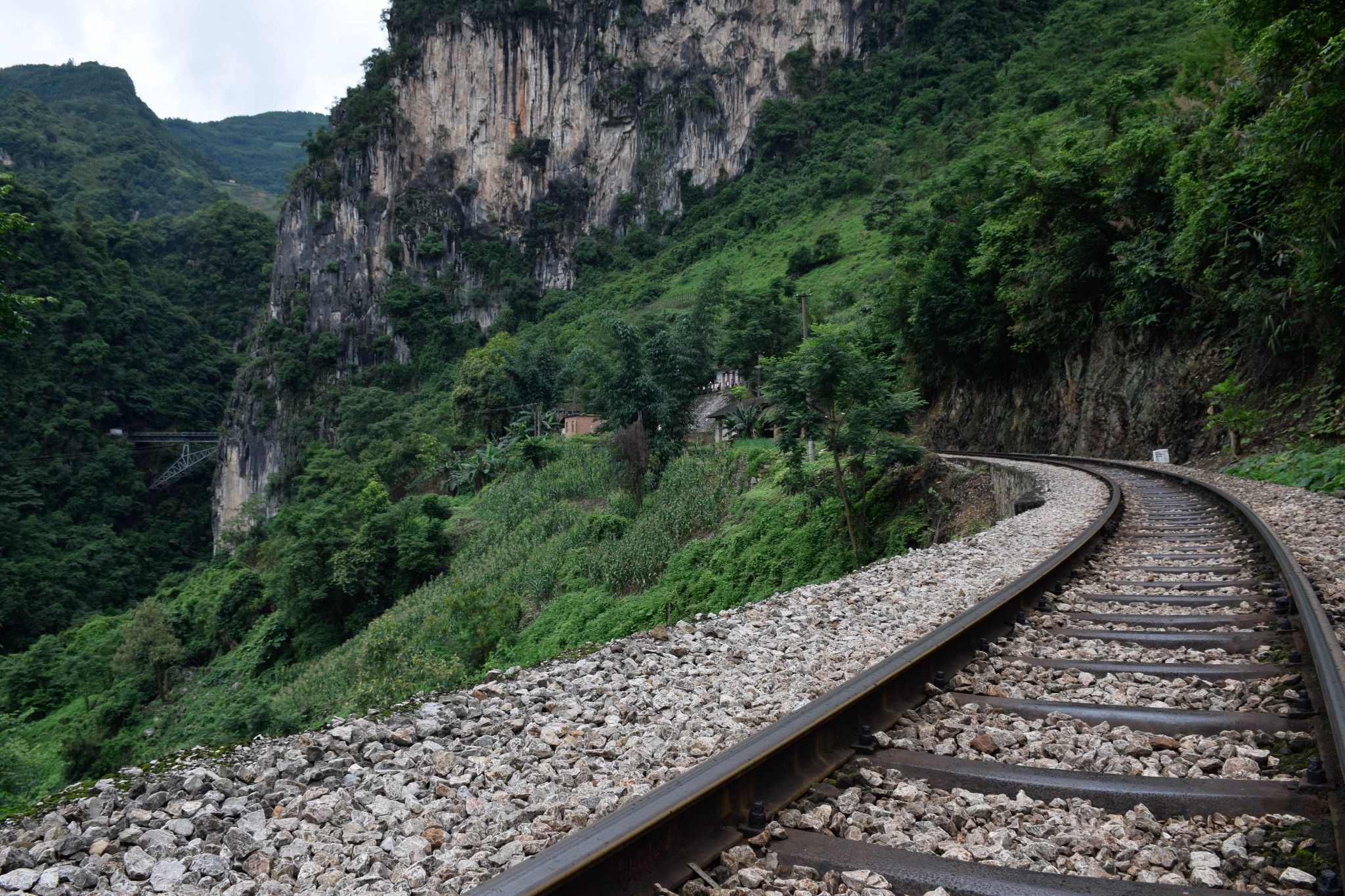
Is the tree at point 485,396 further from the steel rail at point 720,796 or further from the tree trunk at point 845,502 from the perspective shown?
the steel rail at point 720,796

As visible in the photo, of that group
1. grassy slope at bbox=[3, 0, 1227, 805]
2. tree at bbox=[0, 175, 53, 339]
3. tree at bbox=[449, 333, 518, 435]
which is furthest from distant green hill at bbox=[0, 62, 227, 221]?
tree at bbox=[0, 175, 53, 339]

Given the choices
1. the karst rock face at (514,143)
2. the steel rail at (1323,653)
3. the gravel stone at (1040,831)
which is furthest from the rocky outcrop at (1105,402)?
the karst rock face at (514,143)

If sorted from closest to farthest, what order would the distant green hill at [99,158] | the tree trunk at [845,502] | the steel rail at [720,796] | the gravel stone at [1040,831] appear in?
the steel rail at [720,796]
the gravel stone at [1040,831]
the tree trunk at [845,502]
the distant green hill at [99,158]

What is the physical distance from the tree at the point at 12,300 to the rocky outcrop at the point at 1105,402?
21.8 m

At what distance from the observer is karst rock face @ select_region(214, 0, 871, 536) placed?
88312 millimetres

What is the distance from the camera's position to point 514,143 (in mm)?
90250

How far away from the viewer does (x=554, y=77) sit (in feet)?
295

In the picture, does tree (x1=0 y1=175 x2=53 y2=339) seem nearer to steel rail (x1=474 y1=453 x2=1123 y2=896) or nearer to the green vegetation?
steel rail (x1=474 y1=453 x2=1123 y2=896)

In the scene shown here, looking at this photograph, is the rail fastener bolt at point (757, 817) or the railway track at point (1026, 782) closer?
the railway track at point (1026, 782)

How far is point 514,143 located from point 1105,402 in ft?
284

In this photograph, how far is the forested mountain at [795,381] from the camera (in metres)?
13.8

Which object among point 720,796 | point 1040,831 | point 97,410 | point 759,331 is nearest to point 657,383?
point 759,331

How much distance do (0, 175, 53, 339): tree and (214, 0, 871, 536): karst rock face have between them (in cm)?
8288

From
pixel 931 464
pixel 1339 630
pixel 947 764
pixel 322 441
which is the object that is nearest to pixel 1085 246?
pixel 931 464
